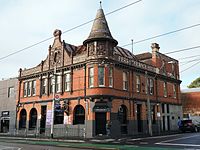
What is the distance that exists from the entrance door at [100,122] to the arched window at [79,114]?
2.28 m

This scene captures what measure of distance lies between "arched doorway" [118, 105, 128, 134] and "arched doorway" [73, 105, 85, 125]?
14.8ft

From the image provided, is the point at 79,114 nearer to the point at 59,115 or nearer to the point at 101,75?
the point at 59,115

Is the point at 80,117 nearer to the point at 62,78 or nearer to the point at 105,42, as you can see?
the point at 62,78

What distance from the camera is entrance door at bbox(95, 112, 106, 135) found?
95.8 feet

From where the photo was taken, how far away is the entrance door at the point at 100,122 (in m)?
29.2

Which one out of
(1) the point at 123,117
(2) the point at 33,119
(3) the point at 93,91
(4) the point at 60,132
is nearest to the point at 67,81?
(3) the point at 93,91

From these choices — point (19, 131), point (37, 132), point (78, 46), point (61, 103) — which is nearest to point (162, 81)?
point (78, 46)

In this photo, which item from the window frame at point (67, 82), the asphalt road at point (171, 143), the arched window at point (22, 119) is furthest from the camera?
the arched window at point (22, 119)

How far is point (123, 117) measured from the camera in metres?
32.5

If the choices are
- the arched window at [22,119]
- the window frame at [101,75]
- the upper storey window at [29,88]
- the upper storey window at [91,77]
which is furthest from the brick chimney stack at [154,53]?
the arched window at [22,119]

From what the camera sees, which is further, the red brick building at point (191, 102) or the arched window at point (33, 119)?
the red brick building at point (191, 102)

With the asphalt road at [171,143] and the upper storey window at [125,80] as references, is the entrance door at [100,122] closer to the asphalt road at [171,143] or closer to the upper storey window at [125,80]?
the upper storey window at [125,80]

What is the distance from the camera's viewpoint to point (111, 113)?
29.8 metres

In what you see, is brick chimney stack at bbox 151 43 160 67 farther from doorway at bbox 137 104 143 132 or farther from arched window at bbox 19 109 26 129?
arched window at bbox 19 109 26 129
